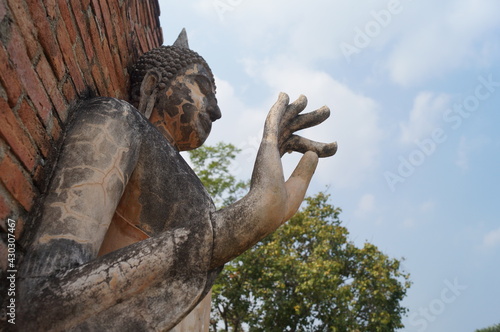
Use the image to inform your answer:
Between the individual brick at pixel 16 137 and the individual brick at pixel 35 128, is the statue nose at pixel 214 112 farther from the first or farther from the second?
the individual brick at pixel 16 137

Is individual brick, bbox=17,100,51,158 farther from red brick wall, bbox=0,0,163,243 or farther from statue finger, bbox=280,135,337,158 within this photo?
statue finger, bbox=280,135,337,158

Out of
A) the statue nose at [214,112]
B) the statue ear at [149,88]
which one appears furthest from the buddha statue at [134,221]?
the statue ear at [149,88]

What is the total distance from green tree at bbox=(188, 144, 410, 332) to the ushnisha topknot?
10369mm

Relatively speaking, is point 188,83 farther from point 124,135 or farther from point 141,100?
point 124,135

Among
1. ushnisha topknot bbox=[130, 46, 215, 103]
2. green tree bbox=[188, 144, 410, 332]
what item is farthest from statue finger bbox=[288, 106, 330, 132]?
green tree bbox=[188, 144, 410, 332]

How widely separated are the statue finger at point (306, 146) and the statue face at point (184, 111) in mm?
630

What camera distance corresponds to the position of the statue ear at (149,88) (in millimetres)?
3258

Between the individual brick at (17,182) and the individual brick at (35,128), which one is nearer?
the individual brick at (17,182)

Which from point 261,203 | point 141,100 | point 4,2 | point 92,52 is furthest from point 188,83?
point 4,2

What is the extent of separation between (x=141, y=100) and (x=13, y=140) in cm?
142

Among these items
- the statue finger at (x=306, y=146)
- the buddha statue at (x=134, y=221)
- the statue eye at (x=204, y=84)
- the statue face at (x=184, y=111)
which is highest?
the statue eye at (x=204, y=84)

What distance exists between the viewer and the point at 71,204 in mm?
2141

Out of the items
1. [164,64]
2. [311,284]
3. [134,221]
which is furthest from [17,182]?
[311,284]

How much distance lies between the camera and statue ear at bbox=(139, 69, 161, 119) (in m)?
3.26
